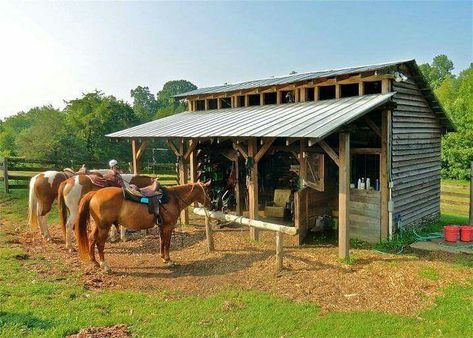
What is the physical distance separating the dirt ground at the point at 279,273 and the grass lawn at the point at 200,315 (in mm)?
320

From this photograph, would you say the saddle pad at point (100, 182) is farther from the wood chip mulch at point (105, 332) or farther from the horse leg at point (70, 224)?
the wood chip mulch at point (105, 332)

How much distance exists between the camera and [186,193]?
29.9 feet

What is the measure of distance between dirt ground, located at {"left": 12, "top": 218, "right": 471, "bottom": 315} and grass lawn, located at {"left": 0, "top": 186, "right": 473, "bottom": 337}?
0.32 metres

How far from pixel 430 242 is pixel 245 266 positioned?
17.1 ft

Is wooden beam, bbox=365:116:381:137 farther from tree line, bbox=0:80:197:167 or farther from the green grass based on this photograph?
tree line, bbox=0:80:197:167

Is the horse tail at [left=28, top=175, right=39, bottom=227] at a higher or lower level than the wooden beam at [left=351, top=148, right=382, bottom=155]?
lower

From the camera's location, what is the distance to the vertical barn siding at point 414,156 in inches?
417

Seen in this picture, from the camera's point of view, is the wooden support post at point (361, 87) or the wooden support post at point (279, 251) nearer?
the wooden support post at point (279, 251)

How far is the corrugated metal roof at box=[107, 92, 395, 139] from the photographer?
8.52 metres

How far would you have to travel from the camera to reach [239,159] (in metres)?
13.4

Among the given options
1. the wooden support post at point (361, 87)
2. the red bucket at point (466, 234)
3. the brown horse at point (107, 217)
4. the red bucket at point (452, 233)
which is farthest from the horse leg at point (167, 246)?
the red bucket at point (466, 234)

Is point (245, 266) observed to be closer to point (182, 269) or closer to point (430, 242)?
point (182, 269)

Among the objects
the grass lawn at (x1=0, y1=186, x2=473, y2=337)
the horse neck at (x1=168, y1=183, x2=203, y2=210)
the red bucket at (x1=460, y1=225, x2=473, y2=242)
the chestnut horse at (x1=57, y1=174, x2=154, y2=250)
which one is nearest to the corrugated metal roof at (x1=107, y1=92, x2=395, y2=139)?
the horse neck at (x1=168, y1=183, x2=203, y2=210)

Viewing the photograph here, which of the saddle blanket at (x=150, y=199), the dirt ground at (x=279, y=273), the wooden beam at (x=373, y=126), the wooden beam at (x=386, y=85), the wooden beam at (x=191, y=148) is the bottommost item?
the dirt ground at (x=279, y=273)
